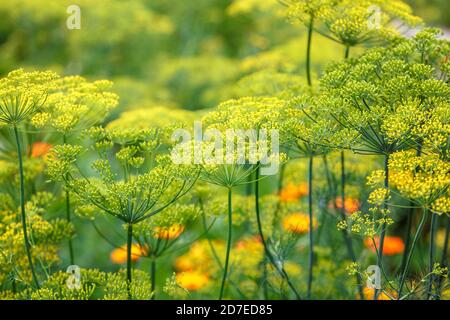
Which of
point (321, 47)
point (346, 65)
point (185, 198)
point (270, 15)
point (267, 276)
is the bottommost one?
point (267, 276)

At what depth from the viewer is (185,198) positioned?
7.88ft

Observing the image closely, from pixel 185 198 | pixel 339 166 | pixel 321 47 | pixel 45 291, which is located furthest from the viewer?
pixel 321 47

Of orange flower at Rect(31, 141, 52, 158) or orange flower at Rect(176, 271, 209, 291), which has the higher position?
orange flower at Rect(31, 141, 52, 158)

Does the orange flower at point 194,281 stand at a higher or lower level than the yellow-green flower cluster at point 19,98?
lower

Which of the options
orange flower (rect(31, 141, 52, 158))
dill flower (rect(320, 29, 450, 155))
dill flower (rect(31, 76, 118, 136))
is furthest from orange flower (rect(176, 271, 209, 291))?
dill flower (rect(320, 29, 450, 155))

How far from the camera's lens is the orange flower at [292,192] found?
319cm

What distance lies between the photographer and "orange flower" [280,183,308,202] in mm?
3189

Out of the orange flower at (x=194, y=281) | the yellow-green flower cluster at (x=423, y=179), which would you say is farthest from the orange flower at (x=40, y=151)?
the yellow-green flower cluster at (x=423, y=179)

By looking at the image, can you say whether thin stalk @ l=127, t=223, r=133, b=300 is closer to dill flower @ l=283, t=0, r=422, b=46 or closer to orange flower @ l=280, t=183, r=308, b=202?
dill flower @ l=283, t=0, r=422, b=46

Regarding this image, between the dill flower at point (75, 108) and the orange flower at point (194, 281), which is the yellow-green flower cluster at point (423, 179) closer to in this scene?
the dill flower at point (75, 108)

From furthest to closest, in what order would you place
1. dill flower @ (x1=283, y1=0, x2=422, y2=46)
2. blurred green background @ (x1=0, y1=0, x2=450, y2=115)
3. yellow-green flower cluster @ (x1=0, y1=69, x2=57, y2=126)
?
blurred green background @ (x1=0, y1=0, x2=450, y2=115) → dill flower @ (x1=283, y1=0, x2=422, y2=46) → yellow-green flower cluster @ (x1=0, y1=69, x2=57, y2=126)
